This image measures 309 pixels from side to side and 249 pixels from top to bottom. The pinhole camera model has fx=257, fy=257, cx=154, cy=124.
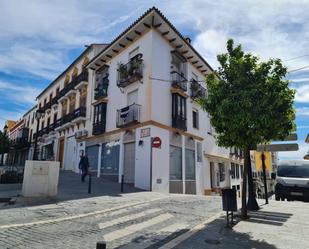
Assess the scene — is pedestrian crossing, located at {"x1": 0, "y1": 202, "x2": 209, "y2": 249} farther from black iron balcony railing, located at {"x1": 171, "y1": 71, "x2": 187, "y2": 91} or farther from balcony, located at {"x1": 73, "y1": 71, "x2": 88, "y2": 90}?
balcony, located at {"x1": 73, "y1": 71, "x2": 88, "y2": 90}

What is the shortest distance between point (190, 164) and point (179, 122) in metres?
3.52

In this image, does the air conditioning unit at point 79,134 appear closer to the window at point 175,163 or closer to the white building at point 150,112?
the white building at point 150,112

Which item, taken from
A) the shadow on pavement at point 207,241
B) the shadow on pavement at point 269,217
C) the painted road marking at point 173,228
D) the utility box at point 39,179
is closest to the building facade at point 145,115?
the utility box at point 39,179

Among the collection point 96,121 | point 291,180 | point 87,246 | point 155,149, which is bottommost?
point 87,246

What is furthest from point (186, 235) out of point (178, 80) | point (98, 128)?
point (98, 128)

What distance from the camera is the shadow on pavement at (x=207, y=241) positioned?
488 centimetres

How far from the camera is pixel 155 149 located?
15055mm

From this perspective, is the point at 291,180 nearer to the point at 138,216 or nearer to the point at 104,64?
the point at 138,216

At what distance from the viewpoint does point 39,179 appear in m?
9.07

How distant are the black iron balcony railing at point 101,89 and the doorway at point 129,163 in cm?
554

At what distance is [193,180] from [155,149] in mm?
5328

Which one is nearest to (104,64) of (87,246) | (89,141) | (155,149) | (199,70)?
(89,141)

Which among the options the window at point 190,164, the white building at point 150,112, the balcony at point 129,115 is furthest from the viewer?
the window at point 190,164

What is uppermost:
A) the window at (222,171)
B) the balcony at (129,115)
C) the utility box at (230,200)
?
the balcony at (129,115)
